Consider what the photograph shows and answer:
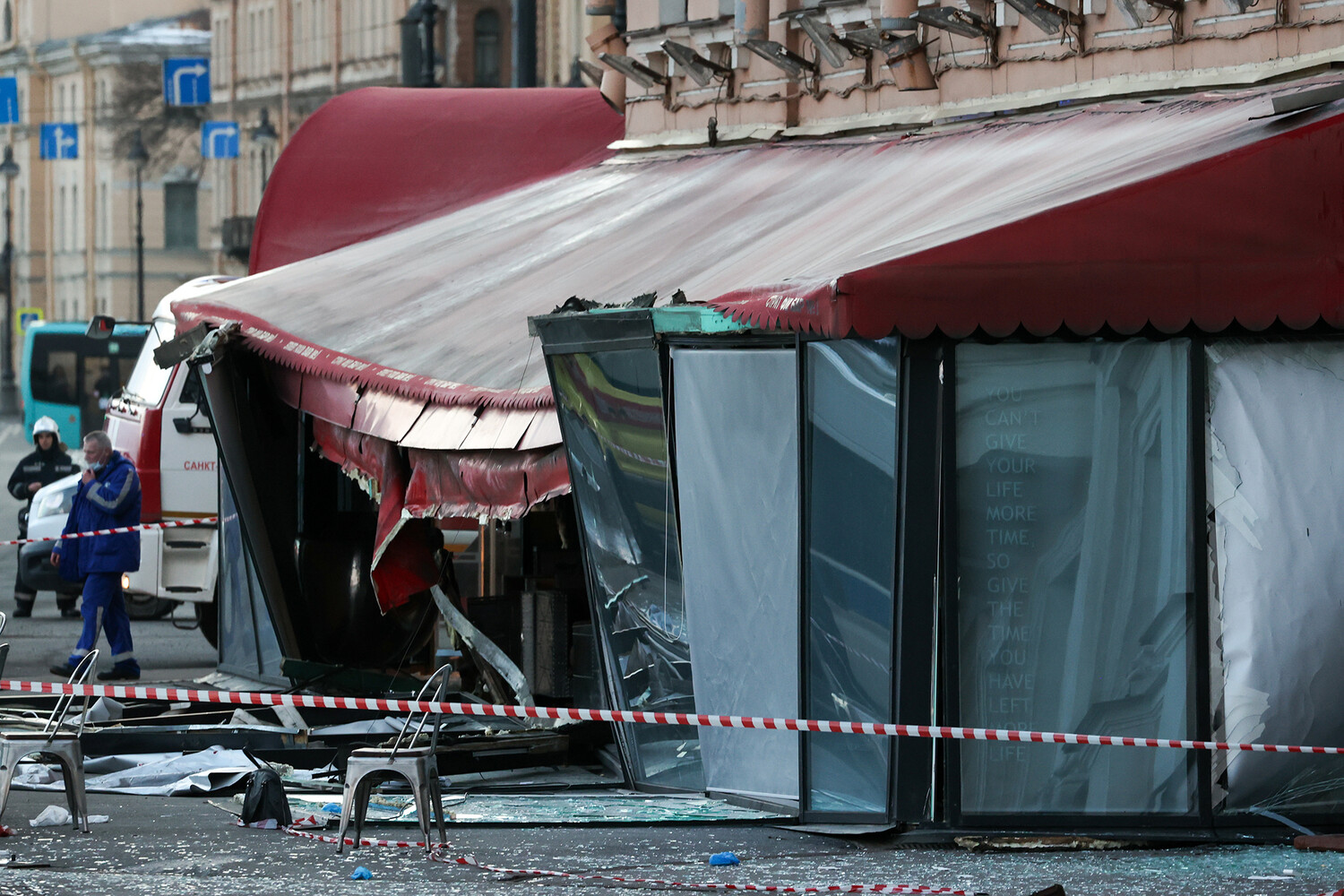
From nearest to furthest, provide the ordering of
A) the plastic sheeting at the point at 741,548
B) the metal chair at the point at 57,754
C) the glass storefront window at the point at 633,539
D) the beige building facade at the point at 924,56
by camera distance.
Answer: the plastic sheeting at the point at 741,548 < the metal chair at the point at 57,754 < the glass storefront window at the point at 633,539 < the beige building facade at the point at 924,56

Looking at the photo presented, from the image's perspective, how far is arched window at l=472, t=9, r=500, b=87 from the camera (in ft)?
188

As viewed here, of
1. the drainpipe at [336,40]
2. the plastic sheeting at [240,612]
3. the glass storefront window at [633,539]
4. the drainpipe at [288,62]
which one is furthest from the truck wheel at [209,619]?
the drainpipe at [288,62]

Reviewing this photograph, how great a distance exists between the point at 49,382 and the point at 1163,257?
42.7 meters

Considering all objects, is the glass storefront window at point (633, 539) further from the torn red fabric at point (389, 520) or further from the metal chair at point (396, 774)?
the torn red fabric at point (389, 520)

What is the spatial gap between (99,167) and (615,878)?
77.6 m

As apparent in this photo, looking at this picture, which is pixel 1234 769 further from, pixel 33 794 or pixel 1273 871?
pixel 33 794

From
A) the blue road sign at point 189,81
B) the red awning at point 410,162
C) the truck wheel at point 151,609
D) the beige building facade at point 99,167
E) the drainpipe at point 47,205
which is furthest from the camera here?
the drainpipe at point 47,205

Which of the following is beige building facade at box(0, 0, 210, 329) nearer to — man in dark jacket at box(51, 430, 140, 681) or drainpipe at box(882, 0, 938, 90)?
man in dark jacket at box(51, 430, 140, 681)

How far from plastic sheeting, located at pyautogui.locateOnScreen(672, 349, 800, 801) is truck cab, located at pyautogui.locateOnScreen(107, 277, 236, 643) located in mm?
9342

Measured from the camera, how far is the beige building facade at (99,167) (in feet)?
273

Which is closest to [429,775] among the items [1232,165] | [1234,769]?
[1234,769]

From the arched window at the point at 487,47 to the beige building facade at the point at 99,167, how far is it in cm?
2703

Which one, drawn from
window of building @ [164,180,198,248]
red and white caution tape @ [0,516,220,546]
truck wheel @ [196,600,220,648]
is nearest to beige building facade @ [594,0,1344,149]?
red and white caution tape @ [0,516,220,546]

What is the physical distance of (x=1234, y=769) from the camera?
33.4 ft
